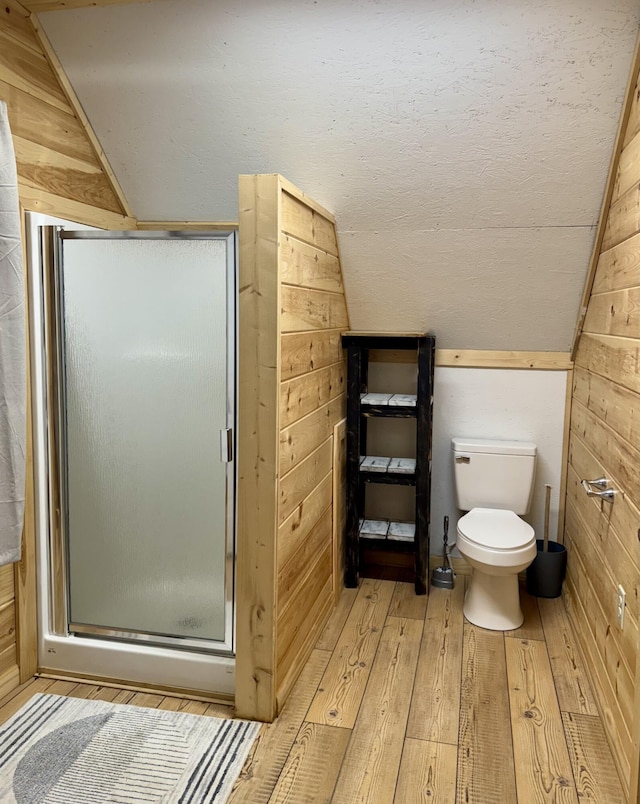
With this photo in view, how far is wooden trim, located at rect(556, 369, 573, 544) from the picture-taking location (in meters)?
3.34

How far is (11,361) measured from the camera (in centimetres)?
217

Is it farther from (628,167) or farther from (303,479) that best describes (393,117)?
(303,479)

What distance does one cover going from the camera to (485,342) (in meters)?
3.36

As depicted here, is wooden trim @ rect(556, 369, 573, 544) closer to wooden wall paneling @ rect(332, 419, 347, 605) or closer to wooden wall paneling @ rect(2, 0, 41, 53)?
wooden wall paneling @ rect(332, 419, 347, 605)

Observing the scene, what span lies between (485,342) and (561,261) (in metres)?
0.59

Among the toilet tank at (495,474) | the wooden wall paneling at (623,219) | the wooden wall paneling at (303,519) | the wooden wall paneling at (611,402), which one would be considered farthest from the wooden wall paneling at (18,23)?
the toilet tank at (495,474)

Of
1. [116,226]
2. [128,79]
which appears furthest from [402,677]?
[128,79]

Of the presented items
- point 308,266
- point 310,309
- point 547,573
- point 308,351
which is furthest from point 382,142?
point 547,573

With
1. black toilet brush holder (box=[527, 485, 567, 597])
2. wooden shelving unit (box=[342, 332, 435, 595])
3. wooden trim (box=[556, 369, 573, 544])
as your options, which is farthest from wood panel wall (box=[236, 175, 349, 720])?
wooden trim (box=[556, 369, 573, 544])

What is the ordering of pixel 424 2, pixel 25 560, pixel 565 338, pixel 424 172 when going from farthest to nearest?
pixel 565 338, pixel 424 172, pixel 25 560, pixel 424 2

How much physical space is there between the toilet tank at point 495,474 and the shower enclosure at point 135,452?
A: 1427 millimetres

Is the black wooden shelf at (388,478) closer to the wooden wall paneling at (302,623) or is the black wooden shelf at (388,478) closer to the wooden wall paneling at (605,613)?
the wooden wall paneling at (302,623)

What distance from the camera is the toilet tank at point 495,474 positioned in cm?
327

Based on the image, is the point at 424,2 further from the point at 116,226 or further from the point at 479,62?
the point at 116,226
